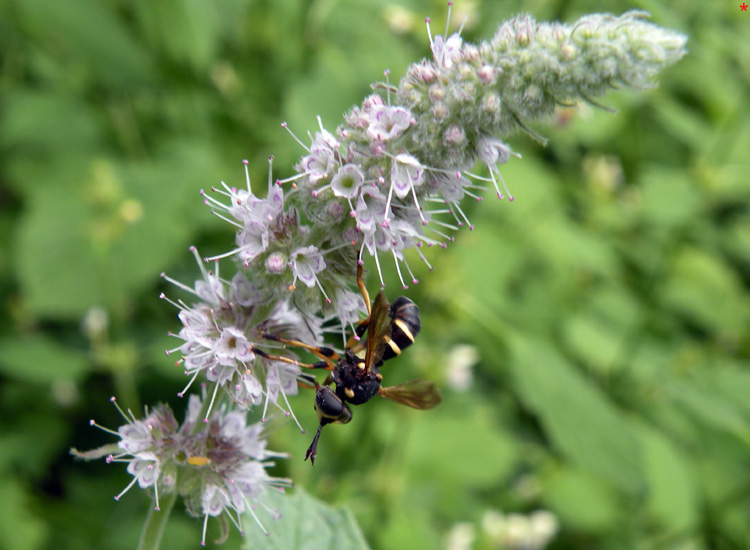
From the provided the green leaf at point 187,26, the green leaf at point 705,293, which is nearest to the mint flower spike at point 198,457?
the green leaf at point 187,26

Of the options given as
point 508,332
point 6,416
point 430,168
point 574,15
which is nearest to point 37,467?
point 6,416

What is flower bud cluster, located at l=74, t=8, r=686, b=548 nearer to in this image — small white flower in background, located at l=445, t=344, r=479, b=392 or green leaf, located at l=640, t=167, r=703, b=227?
small white flower in background, located at l=445, t=344, r=479, b=392

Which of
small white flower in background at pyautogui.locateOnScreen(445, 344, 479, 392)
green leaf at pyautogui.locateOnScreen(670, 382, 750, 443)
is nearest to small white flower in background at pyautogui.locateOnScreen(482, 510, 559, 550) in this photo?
small white flower in background at pyautogui.locateOnScreen(445, 344, 479, 392)

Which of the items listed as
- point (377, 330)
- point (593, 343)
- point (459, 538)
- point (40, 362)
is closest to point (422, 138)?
point (377, 330)

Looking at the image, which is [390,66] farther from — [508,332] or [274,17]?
[508,332]

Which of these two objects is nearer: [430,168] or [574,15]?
[430,168]

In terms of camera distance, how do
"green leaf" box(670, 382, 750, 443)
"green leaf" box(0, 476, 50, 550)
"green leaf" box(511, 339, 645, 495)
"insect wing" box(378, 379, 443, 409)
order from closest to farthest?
"insect wing" box(378, 379, 443, 409) < "green leaf" box(511, 339, 645, 495) < "green leaf" box(670, 382, 750, 443) < "green leaf" box(0, 476, 50, 550)
